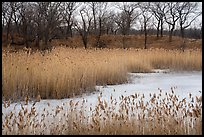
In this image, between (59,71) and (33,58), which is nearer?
(59,71)

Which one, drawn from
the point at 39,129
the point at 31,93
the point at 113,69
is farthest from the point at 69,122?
the point at 113,69

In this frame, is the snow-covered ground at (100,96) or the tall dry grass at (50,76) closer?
the snow-covered ground at (100,96)

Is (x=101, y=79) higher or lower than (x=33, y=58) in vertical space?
lower

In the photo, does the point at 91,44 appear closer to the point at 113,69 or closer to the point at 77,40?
the point at 77,40

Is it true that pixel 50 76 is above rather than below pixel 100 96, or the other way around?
above

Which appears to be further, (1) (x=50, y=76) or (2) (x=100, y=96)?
(1) (x=50, y=76)

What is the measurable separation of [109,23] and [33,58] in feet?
126

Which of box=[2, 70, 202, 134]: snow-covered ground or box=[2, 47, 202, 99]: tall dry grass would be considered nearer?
box=[2, 70, 202, 134]: snow-covered ground

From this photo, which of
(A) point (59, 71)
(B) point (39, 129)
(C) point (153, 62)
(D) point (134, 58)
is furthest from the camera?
(C) point (153, 62)

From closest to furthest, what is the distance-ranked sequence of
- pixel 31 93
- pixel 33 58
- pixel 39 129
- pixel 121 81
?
pixel 39 129, pixel 31 93, pixel 33 58, pixel 121 81

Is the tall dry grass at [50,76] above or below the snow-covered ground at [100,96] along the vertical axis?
above

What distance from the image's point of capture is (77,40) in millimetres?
35188

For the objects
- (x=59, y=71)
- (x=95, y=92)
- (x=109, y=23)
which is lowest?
(x=95, y=92)

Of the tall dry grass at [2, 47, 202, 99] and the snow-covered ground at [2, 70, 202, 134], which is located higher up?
the tall dry grass at [2, 47, 202, 99]
